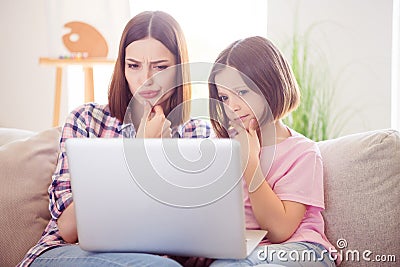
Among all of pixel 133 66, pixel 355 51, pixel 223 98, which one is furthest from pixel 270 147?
pixel 355 51

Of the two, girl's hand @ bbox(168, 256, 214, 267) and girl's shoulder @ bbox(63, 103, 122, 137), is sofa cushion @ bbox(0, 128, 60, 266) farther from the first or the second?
girl's hand @ bbox(168, 256, 214, 267)

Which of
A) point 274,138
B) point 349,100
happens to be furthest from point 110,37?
point 274,138

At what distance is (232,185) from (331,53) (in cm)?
223

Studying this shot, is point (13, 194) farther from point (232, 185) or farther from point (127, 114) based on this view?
point (232, 185)

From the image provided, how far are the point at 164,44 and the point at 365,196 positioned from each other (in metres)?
0.66

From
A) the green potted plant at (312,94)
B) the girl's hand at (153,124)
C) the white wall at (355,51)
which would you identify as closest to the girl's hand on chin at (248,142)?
the girl's hand at (153,124)

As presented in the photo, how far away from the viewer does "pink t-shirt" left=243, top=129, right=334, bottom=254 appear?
5.07 ft

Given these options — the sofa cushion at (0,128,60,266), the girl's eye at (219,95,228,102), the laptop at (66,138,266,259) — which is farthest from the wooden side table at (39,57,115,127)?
the laptop at (66,138,266,259)

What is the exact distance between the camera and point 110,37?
3307 millimetres

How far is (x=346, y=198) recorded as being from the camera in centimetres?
159

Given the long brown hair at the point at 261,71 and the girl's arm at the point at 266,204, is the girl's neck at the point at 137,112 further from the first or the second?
the girl's arm at the point at 266,204

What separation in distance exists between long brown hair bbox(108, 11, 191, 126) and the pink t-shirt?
29cm

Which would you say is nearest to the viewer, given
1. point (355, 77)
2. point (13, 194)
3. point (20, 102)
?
point (13, 194)

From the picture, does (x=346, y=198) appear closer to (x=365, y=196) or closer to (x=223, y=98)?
(x=365, y=196)
